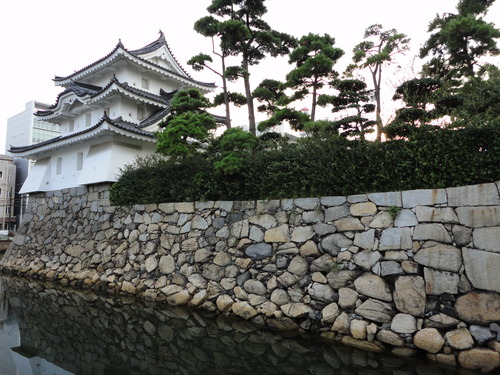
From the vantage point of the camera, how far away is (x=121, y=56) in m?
11.9

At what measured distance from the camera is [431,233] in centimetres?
453

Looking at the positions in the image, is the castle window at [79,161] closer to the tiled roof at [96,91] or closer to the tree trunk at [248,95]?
the tiled roof at [96,91]

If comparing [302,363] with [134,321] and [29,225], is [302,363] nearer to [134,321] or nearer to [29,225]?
[134,321]

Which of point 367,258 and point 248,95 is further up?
point 248,95

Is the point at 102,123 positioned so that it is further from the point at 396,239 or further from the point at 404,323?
the point at 404,323

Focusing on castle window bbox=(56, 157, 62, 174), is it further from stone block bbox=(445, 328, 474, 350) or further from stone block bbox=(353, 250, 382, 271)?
stone block bbox=(445, 328, 474, 350)

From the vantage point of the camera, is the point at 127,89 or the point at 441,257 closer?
the point at 441,257

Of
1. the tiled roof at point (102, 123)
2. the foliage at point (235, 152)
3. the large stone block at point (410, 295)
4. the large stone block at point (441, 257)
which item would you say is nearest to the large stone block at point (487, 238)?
the large stone block at point (441, 257)

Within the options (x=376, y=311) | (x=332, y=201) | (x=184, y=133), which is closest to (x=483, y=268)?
(x=376, y=311)

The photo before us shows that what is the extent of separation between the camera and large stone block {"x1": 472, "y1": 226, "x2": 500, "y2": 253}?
13.3 ft

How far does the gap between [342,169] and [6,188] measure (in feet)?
126

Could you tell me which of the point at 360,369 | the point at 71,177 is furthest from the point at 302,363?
the point at 71,177

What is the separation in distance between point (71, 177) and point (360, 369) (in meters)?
11.7

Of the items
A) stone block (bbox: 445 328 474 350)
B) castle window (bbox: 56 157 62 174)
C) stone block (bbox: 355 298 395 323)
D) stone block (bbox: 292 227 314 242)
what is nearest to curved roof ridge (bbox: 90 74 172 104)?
castle window (bbox: 56 157 62 174)
